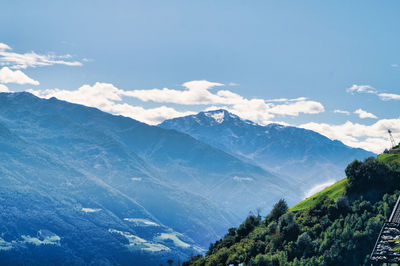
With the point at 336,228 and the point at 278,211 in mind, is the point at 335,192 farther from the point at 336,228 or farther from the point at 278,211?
the point at 336,228

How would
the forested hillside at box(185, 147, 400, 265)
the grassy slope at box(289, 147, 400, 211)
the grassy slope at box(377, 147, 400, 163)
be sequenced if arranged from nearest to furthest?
the forested hillside at box(185, 147, 400, 265)
the grassy slope at box(289, 147, 400, 211)
the grassy slope at box(377, 147, 400, 163)

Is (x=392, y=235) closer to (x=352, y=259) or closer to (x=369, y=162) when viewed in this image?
(x=352, y=259)

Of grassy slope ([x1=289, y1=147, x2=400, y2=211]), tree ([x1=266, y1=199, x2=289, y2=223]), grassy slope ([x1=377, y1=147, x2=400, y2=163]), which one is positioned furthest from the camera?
tree ([x1=266, y1=199, x2=289, y2=223])

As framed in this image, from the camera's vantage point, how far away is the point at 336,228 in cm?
14238

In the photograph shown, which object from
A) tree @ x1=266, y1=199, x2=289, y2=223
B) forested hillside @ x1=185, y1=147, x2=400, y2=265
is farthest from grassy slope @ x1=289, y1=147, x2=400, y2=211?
tree @ x1=266, y1=199, x2=289, y2=223

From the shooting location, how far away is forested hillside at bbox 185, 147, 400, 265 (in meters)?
129

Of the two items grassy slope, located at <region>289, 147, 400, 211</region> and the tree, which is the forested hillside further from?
the tree

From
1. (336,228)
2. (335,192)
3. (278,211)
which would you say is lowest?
(336,228)

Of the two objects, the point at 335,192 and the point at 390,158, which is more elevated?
the point at 390,158

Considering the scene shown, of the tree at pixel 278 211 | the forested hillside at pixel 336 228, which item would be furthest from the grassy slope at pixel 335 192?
the tree at pixel 278 211

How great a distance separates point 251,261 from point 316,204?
35517 mm

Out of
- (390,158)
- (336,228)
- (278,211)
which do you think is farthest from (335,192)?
(336,228)

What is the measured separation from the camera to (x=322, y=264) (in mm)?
125875

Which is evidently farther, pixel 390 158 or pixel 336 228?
pixel 390 158
